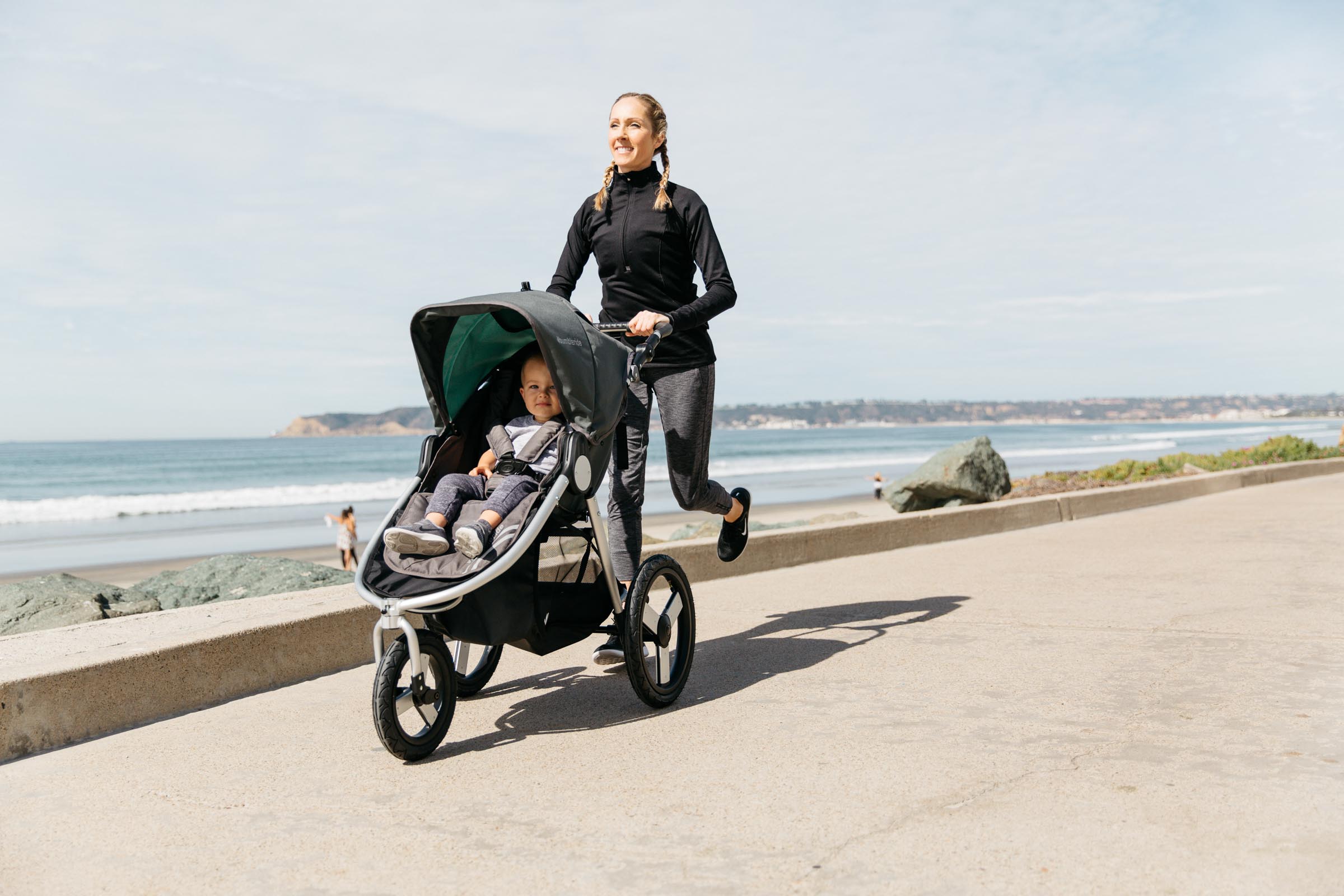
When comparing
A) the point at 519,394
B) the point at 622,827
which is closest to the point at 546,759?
the point at 622,827

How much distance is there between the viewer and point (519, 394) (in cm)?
431

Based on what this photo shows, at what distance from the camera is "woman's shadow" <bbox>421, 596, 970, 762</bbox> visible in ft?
12.9

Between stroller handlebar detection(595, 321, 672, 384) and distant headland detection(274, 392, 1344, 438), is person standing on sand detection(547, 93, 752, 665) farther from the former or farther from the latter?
distant headland detection(274, 392, 1344, 438)

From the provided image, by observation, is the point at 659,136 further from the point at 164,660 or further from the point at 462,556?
the point at 164,660

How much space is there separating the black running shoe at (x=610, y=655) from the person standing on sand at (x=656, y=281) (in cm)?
41

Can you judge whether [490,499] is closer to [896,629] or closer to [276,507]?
[896,629]

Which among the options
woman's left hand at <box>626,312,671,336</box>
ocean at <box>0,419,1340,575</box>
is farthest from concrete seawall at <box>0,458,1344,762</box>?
ocean at <box>0,419,1340,575</box>

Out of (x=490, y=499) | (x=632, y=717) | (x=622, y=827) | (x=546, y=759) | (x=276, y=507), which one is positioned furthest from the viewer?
(x=276, y=507)

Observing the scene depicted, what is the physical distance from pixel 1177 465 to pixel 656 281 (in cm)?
1600

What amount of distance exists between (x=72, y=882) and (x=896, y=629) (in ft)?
12.6

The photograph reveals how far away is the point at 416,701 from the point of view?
3420 mm

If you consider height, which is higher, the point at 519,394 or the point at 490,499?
the point at 519,394

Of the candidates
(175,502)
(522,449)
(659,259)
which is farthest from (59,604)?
(175,502)

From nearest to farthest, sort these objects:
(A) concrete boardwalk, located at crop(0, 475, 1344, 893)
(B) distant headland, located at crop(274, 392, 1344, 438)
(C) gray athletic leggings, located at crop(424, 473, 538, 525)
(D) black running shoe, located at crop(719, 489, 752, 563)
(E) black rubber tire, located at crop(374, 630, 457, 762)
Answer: (A) concrete boardwalk, located at crop(0, 475, 1344, 893), (E) black rubber tire, located at crop(374, 630, 457, 762), (C) gray athletic leggings, located at crop(424, 473, 538, 525), (D) black running shoe, located at crop(719, 489, 752, 563), (B) distant headland, located at crop(274, 392, 1344, 438)
